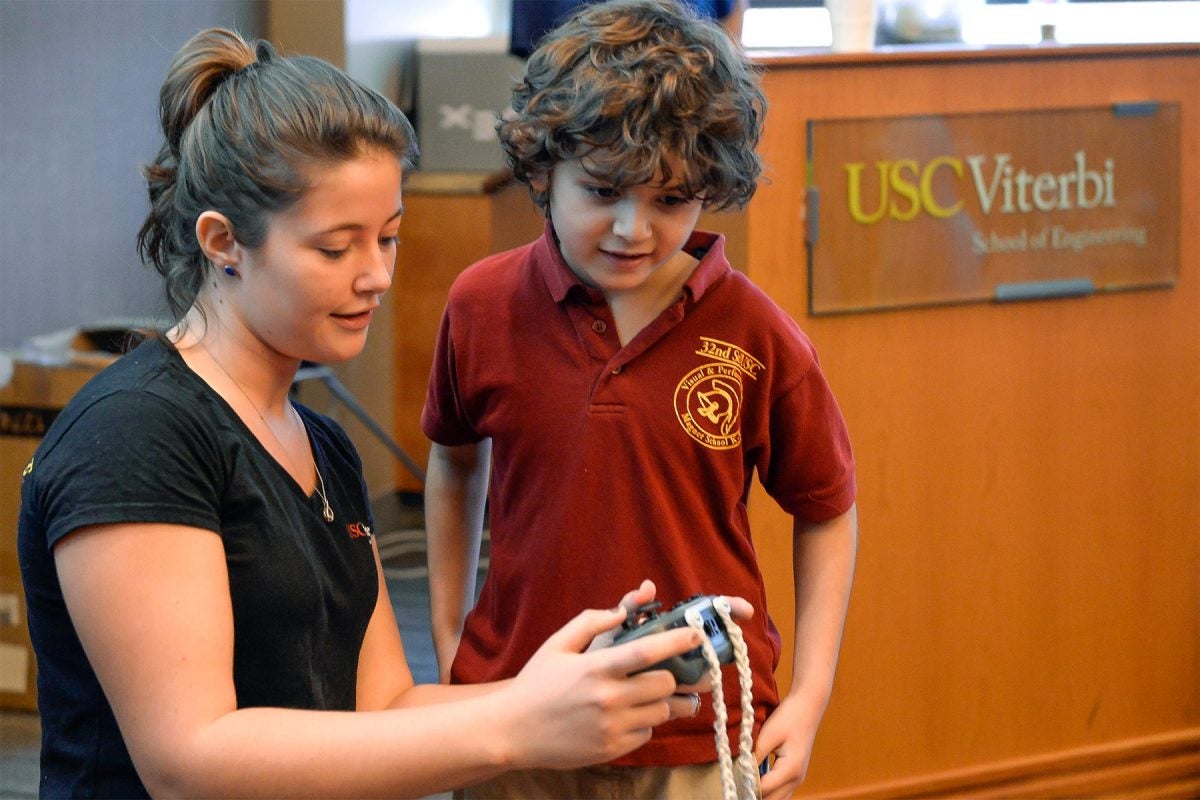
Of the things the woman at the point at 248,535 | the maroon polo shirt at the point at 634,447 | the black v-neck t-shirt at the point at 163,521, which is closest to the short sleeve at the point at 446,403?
the maroon polo shirt at the point at 634,447

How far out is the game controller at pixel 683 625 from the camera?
991mm

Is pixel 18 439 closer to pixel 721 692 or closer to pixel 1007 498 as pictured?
pixel 1007 498

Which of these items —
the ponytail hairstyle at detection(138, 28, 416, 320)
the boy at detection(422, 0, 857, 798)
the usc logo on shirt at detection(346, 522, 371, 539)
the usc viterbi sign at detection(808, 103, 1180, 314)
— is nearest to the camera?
the ponytail hairstyle at detection(138, 28, 416, 320)

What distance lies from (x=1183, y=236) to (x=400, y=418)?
282cm

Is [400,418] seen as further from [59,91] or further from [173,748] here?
[173,748]

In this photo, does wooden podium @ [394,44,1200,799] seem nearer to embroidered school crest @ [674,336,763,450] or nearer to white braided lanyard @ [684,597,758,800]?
embroidered school crest @ [674,336,763,450]

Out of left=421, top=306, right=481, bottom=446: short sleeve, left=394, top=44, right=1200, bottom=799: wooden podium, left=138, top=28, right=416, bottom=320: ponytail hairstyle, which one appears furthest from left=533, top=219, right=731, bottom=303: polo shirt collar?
left=394, top=44, right=1200, bottom=799: wooden podium

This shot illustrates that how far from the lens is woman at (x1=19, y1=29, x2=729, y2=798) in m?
0.94

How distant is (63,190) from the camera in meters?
3.52

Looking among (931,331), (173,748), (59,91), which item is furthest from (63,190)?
(173,748)

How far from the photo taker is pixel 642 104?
4.11ft

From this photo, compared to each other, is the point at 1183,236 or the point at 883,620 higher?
the point at 1183,236

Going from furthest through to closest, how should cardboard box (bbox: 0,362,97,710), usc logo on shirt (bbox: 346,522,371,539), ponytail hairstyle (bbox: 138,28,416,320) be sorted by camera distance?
cardboard box (bbox: 0,362,97,710)
usc logo on shirt (bbox: 346,522,371,539)
ponytail hairstyle (bbox: 138,28,416,320)

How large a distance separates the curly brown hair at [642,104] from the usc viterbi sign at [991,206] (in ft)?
2.50
